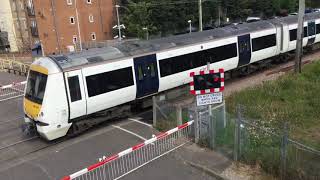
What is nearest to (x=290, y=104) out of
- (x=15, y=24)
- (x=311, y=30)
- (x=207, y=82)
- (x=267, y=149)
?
(x=267, y=149)

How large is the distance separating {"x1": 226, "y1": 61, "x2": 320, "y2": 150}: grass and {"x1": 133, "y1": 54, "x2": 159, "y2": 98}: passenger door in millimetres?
3309

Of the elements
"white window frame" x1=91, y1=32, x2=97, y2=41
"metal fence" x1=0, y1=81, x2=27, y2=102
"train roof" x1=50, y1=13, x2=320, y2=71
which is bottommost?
"metal fence" x1=0, y1=81, x2=27, y2=102

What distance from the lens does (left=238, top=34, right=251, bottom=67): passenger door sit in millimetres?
19761

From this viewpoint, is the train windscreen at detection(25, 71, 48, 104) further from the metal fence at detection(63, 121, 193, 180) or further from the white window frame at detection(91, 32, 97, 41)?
the white window frame at detection(91, 32, 97, 41)

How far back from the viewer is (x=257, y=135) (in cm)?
1002

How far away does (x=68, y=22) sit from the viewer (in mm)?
46344

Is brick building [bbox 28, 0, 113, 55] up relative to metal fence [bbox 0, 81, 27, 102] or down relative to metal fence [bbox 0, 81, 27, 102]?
up

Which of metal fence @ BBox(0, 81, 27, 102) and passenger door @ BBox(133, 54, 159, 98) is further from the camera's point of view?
metal fence @ BBox(0, 81, 27, 102)

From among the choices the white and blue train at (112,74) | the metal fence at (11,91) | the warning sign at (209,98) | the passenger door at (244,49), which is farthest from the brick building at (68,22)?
the warning sign at (209,98)

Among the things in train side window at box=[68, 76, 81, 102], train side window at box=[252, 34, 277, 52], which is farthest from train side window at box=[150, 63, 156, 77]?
Result: train side window at box=[252, 34, 277, 52]

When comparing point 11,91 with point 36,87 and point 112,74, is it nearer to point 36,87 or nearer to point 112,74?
point 36,87

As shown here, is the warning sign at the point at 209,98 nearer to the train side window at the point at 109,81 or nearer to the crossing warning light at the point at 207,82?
the crossing warning light at the point at 207,82

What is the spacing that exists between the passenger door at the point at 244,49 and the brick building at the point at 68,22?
28807 millimetres

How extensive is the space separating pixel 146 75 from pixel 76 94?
3.46m
